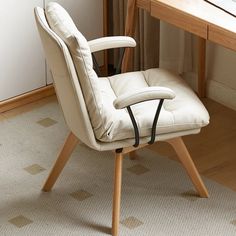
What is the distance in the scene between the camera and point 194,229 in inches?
114

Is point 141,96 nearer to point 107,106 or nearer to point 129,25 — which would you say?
point 107,106

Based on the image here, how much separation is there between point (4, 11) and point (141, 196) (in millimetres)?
1164

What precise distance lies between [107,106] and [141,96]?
220 millimetres

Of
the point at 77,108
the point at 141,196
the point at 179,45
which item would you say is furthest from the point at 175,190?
the point at 179,45

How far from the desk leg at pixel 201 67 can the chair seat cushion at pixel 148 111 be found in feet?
2.28

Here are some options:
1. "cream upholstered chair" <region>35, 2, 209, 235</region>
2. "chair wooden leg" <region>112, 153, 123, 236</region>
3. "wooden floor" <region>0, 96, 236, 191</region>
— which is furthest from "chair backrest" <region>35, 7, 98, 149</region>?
"wooden floor" <region>0, 96, 236, 191</region>

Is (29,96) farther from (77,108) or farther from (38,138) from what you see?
(77,108)

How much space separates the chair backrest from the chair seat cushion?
0.17ft

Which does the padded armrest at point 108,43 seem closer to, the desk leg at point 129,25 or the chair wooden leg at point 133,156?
the desk leg at point 129,25

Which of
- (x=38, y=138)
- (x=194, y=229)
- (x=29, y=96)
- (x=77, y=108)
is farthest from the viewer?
(x=29, y=96)

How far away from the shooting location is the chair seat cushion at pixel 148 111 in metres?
2.71

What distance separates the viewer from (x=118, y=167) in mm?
2797

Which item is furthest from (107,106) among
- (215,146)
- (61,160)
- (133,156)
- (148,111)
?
(215,146)

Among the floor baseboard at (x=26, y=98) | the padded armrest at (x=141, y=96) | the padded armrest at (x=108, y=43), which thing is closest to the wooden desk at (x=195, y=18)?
the padded armrest at (x=108, y=43)
